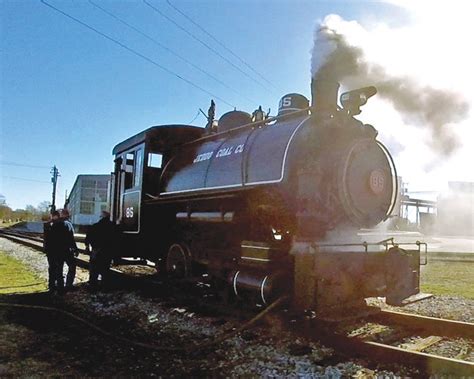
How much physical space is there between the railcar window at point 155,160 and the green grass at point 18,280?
11.3 feet

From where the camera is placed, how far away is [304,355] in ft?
15.0

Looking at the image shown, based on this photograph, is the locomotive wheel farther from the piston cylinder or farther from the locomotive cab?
the piston cylinder

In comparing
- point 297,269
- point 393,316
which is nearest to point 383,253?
point 393,316

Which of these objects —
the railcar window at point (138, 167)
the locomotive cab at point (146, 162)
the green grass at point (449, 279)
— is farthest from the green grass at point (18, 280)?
the green grass at point (449, 279)

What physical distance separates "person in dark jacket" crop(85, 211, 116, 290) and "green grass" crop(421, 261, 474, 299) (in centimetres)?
692

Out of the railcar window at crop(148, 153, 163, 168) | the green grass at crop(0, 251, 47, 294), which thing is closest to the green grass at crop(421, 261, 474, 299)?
the railcar window at crop(148, 153, 163, 168)

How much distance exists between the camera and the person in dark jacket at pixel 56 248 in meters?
8.27

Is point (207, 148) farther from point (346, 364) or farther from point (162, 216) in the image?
point (346, 364)

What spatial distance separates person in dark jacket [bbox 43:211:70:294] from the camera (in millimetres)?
8266

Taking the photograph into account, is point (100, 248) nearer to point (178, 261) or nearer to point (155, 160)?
point (178, 261)

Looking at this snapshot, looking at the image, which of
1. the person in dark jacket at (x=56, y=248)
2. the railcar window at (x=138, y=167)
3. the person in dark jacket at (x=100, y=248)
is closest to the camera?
the person in dark jacket at (x=56, y=248)

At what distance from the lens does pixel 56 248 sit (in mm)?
8297

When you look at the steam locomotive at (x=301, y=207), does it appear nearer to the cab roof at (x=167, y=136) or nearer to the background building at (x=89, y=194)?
the cab roof at (x=167, y=136)

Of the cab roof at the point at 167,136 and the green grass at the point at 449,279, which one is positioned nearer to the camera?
the cab roof at the point at 167,136
